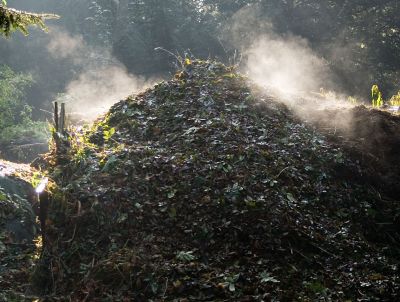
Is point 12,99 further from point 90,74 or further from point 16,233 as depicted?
point 16,233

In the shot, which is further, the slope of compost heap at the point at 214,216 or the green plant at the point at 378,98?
the green plant at the point at 378,98

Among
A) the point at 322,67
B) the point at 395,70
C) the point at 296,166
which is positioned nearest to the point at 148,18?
the point at 322,67

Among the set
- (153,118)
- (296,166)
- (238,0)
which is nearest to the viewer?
(296,166)

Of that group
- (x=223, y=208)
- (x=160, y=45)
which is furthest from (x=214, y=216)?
(x=160, y=45)

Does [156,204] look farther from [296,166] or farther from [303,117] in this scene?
[303,117]

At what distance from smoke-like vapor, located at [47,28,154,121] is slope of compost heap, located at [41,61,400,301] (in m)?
17.4

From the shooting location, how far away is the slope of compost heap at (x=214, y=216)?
5.14 metres

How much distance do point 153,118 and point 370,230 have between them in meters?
4.56

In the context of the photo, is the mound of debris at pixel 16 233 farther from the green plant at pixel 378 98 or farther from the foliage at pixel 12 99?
the foliage at pixel 12 99

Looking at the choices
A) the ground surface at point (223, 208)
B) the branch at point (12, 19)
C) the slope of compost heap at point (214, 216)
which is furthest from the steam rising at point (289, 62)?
the branch at point (12, 19)

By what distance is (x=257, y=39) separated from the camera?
990 inches

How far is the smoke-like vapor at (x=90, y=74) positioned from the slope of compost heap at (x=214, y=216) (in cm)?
1738

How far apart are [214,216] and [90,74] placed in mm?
25683

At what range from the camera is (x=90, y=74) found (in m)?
29.6
